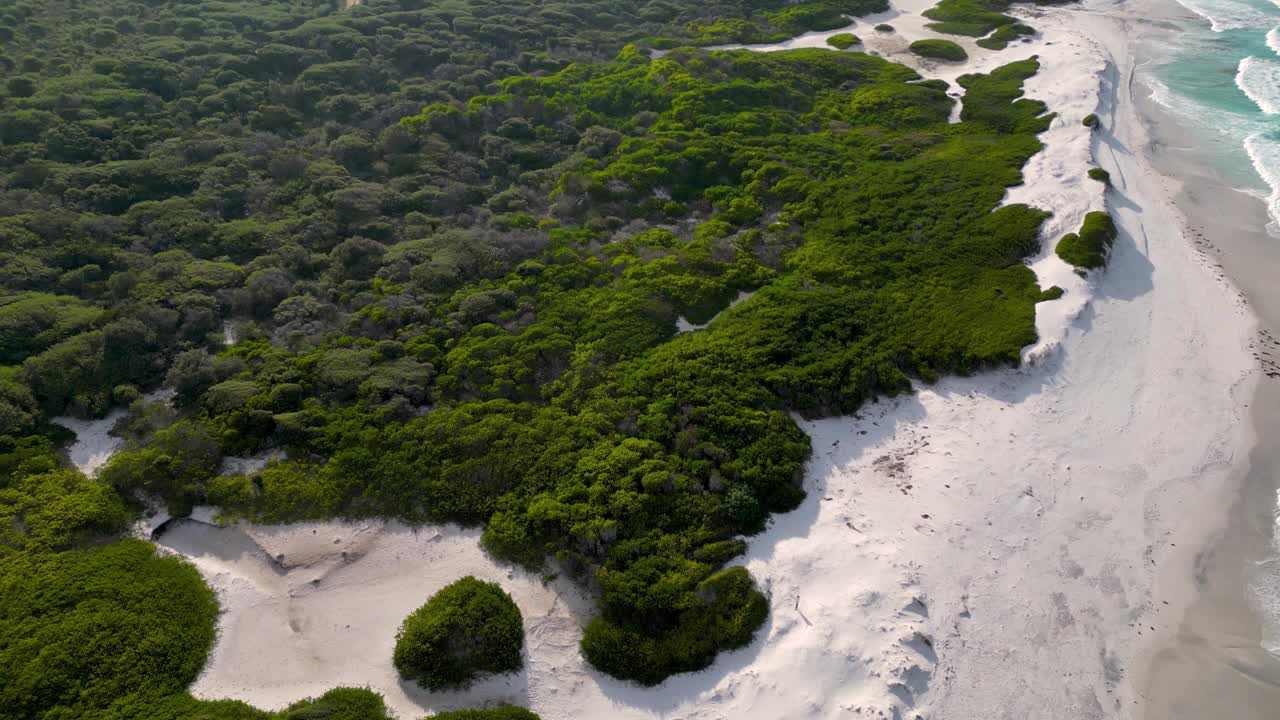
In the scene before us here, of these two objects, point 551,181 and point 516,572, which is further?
point 551,181

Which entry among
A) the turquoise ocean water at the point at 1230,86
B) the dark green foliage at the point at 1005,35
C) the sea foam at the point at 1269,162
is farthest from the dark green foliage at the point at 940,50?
the sea foam at the point at 1269,162

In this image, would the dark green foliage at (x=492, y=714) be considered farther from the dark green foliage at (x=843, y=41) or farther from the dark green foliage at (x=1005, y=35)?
the dark green foliage at (x=1005, y=35)

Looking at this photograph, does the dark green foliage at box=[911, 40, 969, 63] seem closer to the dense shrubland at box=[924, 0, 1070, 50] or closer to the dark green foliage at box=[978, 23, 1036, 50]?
the dark green foliage at box=[978, 23, 1036, 50]

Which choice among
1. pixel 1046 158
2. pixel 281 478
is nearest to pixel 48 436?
pixel 281 478

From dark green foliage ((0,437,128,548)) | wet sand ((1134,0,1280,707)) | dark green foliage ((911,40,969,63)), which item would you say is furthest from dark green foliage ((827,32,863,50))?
dark green foliage ((0,437,128,548))

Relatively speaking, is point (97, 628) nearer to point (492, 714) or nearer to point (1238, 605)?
point (492, 714)

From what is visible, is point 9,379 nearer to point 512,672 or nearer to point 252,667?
point 252,667
